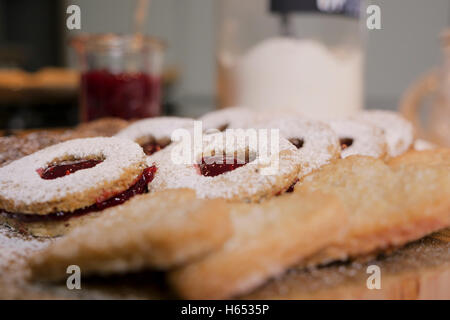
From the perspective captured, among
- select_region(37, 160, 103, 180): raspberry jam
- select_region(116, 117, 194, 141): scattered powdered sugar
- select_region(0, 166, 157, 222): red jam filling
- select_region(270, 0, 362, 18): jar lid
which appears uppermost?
select_region(270, 0, 362, 18): jar lid

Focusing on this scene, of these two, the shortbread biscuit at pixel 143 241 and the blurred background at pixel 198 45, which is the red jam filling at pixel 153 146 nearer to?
the shortbread biscuit at pixel 143 241

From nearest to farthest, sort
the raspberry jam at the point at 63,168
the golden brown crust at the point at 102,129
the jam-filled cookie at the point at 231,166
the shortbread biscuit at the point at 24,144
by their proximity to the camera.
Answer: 1. the jam-filled cookie at the point at 231,166
2. the raspberry jam at the point at 63,168
3. the shortbread biscuit at the point at 24,144
4. the golden brown crust at the point at 102,129

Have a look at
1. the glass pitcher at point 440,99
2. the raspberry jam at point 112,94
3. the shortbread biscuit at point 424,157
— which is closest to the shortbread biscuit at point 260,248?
the shortbread biscuit at point 424,157

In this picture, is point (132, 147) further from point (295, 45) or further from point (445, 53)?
point (445, 53)

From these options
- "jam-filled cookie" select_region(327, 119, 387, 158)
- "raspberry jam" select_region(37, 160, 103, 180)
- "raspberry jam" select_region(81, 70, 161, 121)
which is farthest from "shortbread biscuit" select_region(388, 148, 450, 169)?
"raspberry jam" select_region(81, 70, 161, 121)

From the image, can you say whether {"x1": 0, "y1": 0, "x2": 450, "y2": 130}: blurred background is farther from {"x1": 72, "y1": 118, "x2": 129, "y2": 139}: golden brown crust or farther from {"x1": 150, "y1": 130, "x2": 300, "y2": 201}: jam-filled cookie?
{"x1": 150, "y1": 130, "x2": 300, "y2": 201}: jam-filled cookie
